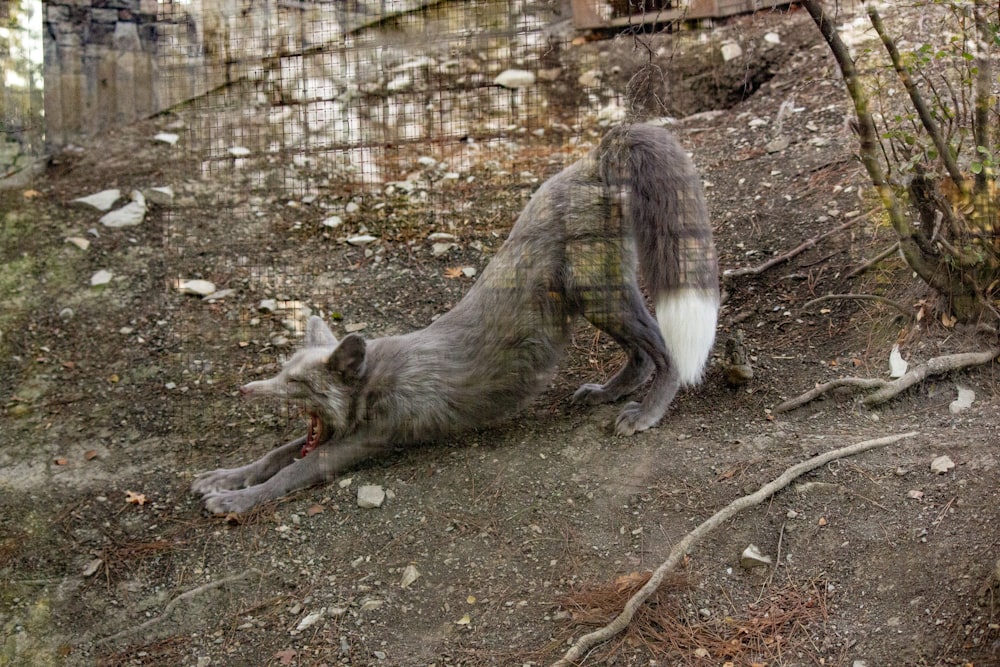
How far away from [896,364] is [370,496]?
172 cm

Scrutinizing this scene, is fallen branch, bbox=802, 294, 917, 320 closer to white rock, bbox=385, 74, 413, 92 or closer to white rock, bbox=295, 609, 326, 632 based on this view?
white rock, bbox=385, 74, 413, 92

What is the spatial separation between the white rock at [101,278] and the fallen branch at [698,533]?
258cm

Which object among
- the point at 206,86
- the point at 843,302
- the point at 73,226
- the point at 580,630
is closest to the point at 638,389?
the point at 843,302

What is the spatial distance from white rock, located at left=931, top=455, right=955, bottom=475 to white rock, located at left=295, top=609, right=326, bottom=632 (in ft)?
5.38

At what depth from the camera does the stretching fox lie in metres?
2.90

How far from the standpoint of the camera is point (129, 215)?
3939 millimetres

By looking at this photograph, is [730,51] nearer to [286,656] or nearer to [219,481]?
[219,481]

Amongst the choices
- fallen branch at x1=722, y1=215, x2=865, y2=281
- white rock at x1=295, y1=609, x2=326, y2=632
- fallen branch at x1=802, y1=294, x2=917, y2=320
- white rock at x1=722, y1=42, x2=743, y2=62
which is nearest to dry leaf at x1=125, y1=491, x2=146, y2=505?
white rock at x1=295, y1=609, x2=326, y2=632

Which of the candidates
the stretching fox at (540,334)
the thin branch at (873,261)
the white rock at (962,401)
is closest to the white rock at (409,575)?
the stretching fox at (540,334)

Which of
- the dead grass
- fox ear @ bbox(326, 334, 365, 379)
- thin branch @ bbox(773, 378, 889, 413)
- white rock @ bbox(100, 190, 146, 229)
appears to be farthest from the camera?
white rock @ bbox(100, 190, 146, 229)

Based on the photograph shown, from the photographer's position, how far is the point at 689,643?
2.02m

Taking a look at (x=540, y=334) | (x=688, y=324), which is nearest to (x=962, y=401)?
(x=688, y=324)

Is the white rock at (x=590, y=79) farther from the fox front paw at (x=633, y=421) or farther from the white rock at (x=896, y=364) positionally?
the white rock at (x=896, y=364)

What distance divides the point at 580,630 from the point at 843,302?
5.68 feet
